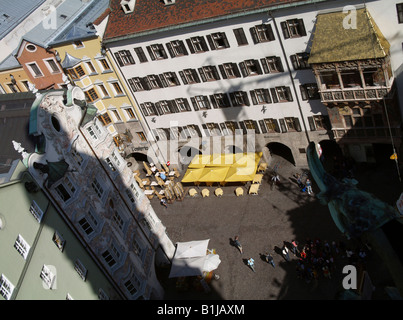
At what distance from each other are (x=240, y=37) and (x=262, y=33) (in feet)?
7.68

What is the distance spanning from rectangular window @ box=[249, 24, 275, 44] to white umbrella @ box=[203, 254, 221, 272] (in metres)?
21.6

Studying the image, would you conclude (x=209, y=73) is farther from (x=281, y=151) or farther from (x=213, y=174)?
(x=281, y=151)

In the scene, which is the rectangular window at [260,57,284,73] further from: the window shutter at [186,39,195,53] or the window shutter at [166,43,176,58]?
the window shutter at [166,43,176,58]

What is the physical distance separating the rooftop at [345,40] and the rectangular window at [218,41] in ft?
30.5

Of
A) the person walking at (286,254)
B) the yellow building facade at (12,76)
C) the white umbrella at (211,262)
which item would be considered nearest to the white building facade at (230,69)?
the person walking at (286,254)

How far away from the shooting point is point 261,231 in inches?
1730

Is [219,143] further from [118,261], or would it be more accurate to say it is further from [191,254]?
[118,261]

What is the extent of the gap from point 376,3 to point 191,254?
27995mm

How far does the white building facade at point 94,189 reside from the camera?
29.6m

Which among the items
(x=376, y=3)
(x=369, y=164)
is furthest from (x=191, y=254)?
(x=376, y=3)

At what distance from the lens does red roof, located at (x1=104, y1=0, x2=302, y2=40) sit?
1606 inches

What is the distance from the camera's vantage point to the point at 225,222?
4728cm

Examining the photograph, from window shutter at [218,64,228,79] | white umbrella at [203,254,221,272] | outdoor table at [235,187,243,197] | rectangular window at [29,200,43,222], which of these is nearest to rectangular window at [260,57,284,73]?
window shutter at [218,64,228,79]

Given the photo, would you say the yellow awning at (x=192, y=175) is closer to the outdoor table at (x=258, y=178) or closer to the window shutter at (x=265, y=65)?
the outdoor table at (x=258, y=178)
